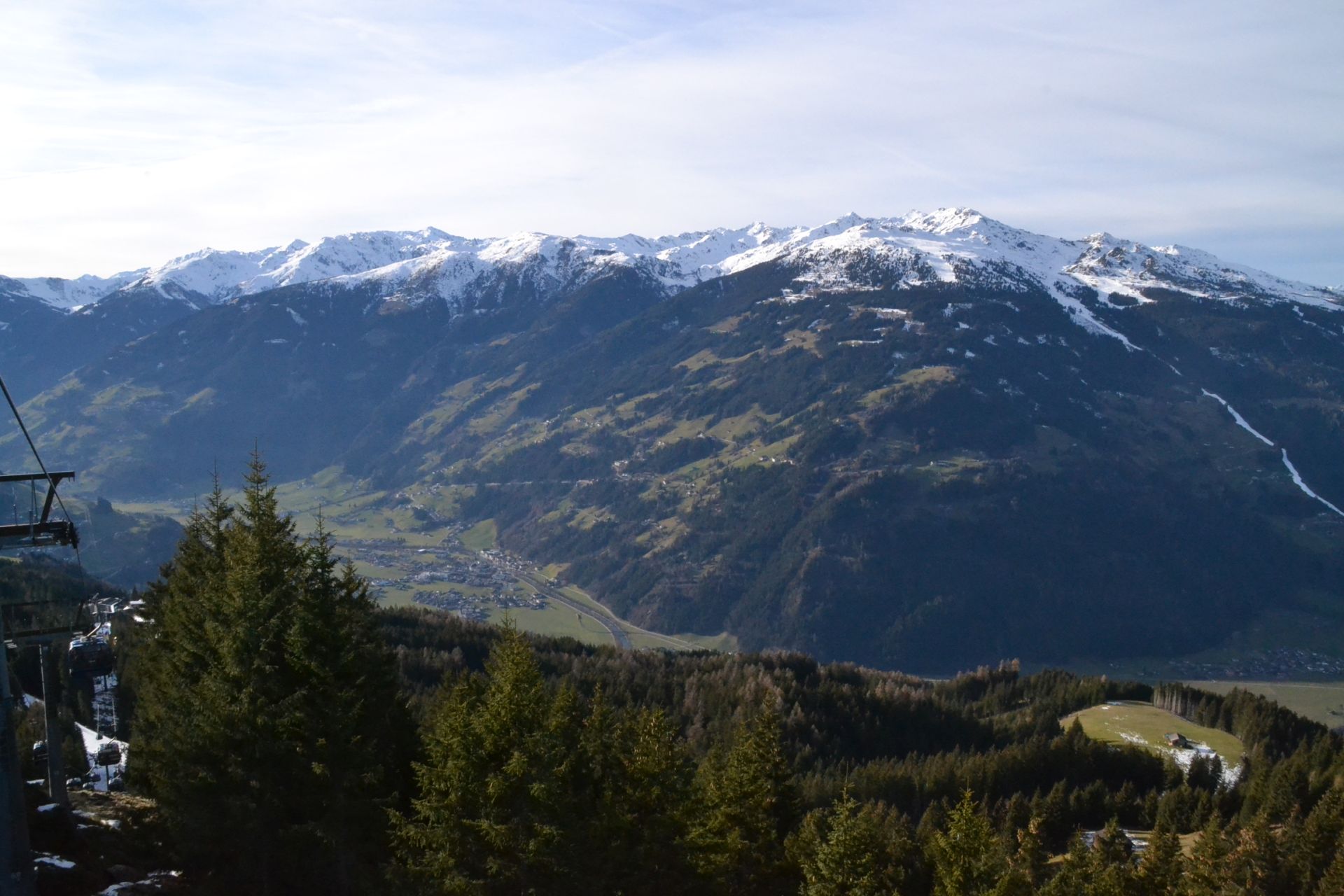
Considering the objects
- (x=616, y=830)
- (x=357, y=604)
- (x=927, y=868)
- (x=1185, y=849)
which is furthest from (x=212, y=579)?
(x=1185, y=849)

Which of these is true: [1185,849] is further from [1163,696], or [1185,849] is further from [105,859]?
[1163,696]

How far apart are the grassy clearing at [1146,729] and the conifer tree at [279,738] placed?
10811 cm

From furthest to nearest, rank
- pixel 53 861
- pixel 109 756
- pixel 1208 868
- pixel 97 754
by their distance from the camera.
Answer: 1. pixel 97 754
2. pixel 1208 868
3. pixel 109 756
4. pixel 53 861

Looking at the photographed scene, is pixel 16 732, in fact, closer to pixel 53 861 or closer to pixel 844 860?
pixel 53 861

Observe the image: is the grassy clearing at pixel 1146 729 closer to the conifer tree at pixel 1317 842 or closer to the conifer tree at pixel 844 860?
the conifer tree at pixel 1317 842

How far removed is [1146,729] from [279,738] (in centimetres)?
12438

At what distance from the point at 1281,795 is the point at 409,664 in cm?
8812

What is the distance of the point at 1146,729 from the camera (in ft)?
417

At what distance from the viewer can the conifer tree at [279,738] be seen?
99.6 ft

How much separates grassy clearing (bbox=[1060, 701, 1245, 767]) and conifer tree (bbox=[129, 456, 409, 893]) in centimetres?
10811

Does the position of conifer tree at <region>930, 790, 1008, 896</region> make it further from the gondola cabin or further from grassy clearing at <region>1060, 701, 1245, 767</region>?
grassy clearing at <region>1060, 701, 1245, 767</region>

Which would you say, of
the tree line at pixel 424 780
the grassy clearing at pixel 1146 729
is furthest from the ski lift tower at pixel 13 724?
the grassy clearing at pixel 1146 729

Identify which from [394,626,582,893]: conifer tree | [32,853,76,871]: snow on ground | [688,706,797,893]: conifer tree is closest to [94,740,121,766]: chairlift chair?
[32,853,76,871]: snow on ground

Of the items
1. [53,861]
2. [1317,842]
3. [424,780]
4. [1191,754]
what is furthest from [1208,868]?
[1191,754]
